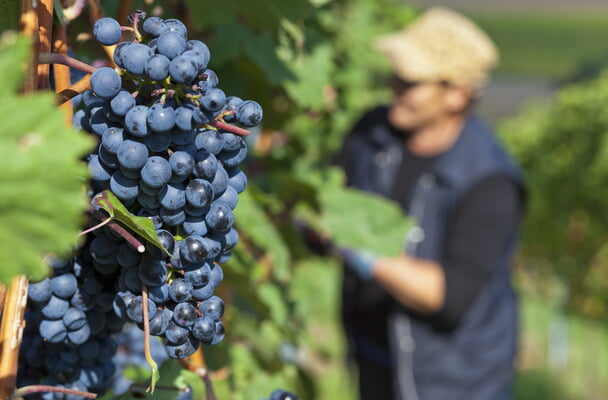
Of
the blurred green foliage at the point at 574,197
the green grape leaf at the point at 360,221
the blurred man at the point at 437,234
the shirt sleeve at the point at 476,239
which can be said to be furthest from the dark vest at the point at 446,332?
the blurred green foliage at the point at 574,197

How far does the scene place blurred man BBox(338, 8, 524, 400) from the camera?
226 cm

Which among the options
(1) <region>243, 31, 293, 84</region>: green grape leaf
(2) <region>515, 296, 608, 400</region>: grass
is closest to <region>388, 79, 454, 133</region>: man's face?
(1) <region>243, 31, 293, 84</region>: green grape leaf

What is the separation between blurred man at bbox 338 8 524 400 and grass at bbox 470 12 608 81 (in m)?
14.4

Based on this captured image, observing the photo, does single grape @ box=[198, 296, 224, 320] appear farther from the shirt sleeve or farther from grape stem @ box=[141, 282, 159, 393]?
the shirt sleeve

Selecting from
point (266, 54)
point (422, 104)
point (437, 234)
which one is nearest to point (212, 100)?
point (266, 54)

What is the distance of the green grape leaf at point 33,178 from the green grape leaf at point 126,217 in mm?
106

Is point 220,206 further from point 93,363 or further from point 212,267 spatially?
point 93,363

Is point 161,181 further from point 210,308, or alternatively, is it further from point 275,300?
point 275,300

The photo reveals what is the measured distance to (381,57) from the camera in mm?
3041

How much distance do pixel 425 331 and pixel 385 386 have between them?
0.41m

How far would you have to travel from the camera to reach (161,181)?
0.55 meters

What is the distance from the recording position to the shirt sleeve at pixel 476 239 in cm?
224

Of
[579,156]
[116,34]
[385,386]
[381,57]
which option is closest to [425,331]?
[385,386]

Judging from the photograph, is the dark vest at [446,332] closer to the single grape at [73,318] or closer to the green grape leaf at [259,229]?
the green grape leaf at [259,229]
